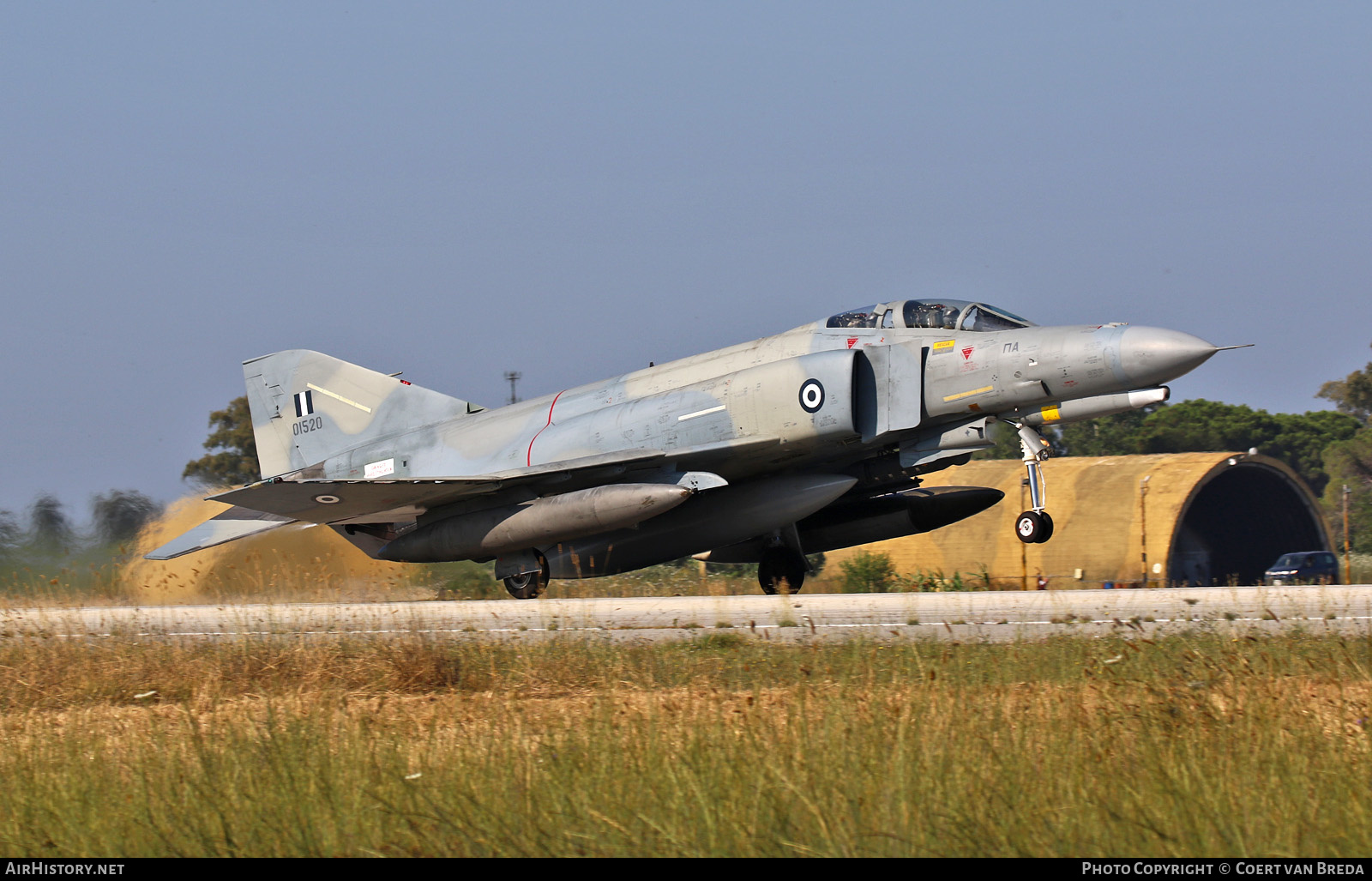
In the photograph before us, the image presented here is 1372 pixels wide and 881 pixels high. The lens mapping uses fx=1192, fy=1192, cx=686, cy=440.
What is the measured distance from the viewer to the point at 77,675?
8.00m

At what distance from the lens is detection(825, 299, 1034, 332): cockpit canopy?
12.8 m

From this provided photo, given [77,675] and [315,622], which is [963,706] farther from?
[315,622]

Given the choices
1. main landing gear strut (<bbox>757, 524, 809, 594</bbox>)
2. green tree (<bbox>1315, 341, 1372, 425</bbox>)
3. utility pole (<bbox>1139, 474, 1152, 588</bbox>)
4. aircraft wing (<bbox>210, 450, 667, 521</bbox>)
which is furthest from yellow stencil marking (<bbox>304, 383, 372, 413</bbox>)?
green tree (<bbox>1315, 341, 1372, 425</bbox>)

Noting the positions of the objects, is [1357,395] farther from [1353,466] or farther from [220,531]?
[220,531]

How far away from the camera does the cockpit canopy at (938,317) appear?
12.8 m

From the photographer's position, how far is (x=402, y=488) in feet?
45.4

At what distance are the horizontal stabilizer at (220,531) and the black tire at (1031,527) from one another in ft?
31.6

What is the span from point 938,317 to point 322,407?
29.6 feet

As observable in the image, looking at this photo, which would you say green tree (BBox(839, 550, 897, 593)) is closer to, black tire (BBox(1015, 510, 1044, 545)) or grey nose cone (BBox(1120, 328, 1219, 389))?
black tire (BBox(1015, 510, 1044, 545))

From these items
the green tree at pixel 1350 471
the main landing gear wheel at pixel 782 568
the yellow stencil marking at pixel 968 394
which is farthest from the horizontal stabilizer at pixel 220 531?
the green tree at pixel 1350 471

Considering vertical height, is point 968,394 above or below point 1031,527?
above

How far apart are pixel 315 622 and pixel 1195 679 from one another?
721 cm

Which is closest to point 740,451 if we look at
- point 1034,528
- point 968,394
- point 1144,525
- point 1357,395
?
point 968,394
